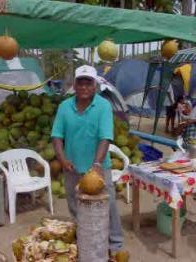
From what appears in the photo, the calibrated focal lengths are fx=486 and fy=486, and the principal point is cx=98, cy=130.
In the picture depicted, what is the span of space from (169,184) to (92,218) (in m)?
1.01

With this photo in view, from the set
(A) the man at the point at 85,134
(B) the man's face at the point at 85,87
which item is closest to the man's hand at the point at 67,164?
(A) the man at the point at 85,134

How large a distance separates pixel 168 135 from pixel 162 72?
1.86m

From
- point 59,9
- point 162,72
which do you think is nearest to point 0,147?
point 59,9

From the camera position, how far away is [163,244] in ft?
16.0

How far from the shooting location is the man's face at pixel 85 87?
12.7 feet

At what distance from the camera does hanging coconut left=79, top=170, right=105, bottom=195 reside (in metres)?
3.67

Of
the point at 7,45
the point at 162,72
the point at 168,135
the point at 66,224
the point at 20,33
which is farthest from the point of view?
the point at 168,135

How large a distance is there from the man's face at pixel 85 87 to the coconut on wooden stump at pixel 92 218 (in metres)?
0.63

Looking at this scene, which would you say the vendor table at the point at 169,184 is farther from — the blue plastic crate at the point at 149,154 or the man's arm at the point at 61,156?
the blue plastic crate at the point at 149,154

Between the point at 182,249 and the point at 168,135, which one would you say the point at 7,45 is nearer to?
the point at 182,249

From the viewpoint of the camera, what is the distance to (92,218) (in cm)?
367

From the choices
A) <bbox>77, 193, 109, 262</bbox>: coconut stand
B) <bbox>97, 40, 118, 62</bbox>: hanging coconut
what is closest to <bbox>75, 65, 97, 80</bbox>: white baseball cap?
<bbox>77, 193, 109, 262</bbox>: coconut stand

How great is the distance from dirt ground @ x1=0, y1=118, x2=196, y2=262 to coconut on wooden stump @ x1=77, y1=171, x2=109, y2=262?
3.02 feet

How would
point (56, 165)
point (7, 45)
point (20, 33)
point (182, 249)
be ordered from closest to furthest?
point (182, 249) < point (7, 45) < point (56, 165) < point (20, 33)
